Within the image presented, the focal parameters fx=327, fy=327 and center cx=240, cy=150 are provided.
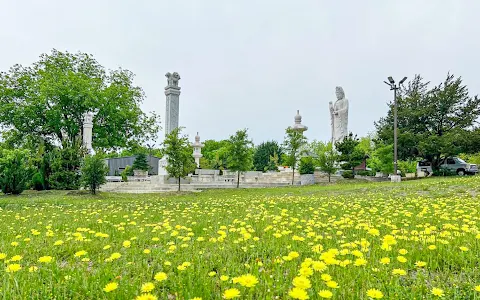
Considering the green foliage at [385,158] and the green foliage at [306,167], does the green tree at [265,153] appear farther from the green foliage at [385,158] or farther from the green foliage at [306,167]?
the green foliage at [306,167]

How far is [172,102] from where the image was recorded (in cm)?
2100

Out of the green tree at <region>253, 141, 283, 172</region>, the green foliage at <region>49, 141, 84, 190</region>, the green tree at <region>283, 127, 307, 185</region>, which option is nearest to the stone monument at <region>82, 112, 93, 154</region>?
the green foliage at <region>49, 141, 84, 190</region>

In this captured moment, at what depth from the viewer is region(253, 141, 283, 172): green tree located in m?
55.1

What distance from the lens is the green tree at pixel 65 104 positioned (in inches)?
896

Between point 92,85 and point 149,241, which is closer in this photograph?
point 149,241

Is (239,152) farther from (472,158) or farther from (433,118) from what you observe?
(472,158)

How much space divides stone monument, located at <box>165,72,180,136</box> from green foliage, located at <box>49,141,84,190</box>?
5.48 meters

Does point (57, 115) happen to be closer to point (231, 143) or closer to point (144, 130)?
point (144, 130)

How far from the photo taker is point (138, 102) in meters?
29.1

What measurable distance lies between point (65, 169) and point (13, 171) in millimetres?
3872

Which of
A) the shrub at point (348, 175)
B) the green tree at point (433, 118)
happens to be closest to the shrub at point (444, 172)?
the green tree at point (433, 118)

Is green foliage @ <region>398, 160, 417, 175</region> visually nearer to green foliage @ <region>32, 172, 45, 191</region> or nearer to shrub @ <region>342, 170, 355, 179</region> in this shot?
shrub @ <region>342, 170, 355, 179</region>

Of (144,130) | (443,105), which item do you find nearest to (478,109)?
(443,105)

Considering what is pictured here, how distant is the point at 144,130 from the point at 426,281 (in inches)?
1072
